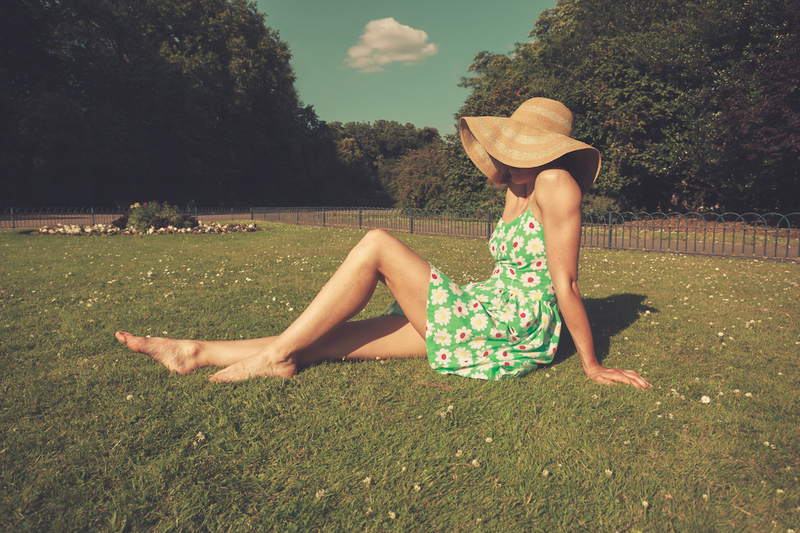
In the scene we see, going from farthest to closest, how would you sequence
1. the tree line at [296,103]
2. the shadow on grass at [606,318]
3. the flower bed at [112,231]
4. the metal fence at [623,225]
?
the tree line at [296,103] < the flower bed at [112,231] < the metal fence at [623,225] < the shadow on grass at [606,318]

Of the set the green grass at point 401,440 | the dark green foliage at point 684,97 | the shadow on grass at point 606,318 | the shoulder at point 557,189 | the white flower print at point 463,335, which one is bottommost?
the green grass at point 401,440

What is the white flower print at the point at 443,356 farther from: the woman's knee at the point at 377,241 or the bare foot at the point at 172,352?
the bare foot at the point at 172,352

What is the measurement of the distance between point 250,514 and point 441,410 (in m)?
1.25

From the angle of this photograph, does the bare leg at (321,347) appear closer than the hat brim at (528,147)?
No

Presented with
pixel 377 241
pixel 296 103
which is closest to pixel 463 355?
pixel 377 241

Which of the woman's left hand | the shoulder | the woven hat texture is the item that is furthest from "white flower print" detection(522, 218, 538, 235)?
the woman's left hand

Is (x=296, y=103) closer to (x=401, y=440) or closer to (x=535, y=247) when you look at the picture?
(x=535, y=247)

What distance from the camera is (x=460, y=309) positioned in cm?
299

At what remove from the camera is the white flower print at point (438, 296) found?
2.98 meters

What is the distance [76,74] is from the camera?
109 feet

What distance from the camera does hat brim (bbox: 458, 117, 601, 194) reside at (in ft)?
9.56

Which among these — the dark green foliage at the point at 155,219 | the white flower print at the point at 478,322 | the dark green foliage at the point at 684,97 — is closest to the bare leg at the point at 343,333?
the white flower print at the point at 478,322

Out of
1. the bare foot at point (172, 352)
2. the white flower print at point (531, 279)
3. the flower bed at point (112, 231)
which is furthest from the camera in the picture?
the flower bed at point (112, 231)

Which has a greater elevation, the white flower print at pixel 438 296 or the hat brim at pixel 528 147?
the hat brim at pixel 528 147
